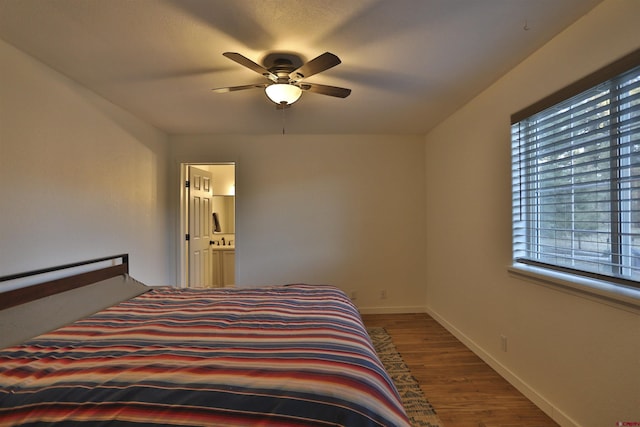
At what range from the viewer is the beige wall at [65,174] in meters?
1.78

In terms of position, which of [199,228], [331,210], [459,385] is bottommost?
[459,385]

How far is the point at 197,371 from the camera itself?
44.4 inches

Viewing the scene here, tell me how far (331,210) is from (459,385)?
2.31 metres

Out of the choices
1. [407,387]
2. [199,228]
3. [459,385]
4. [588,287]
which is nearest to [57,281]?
[199,228]

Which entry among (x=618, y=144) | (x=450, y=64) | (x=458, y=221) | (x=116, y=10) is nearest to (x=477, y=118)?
(x=450, y=64)

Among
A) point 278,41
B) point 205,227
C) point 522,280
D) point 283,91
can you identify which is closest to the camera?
point 278,41

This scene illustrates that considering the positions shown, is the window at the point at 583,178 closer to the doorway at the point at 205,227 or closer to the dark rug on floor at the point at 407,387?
the dark rug on floor at the point at 407,387

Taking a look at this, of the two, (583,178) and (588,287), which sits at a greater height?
(583,178)

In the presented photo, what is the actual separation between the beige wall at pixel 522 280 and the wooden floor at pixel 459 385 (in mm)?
120

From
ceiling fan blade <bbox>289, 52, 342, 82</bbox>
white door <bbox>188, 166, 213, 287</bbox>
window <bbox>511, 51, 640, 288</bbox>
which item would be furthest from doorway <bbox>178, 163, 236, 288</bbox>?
window <bbox>511, 51, 640, 288</bbox>

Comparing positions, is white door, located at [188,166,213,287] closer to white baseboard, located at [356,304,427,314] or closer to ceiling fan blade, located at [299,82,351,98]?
white baseboard, located at [356,304,427,314]

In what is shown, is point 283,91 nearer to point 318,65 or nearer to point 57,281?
point 318,65

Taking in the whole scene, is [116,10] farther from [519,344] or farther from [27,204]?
[519,344]

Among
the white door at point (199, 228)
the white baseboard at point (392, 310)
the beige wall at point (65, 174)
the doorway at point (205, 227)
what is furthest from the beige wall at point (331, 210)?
the beige wall at point (65, 174)
